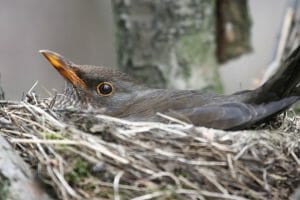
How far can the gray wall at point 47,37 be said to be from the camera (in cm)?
1203

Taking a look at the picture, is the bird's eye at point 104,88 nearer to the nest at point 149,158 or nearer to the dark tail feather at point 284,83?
the nest at point 149,158

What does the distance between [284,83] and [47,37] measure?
752 cm

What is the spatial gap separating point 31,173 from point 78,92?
1.74m

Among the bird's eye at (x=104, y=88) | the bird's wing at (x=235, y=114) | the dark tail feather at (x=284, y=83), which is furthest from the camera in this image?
the bird's eye at (x=104, y=88)

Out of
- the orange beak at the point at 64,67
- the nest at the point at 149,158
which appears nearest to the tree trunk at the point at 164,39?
the orange beak at the point at 64,67

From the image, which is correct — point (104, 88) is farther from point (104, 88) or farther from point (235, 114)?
point (235, 114)

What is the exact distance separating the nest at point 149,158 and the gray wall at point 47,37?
6455 millimetres

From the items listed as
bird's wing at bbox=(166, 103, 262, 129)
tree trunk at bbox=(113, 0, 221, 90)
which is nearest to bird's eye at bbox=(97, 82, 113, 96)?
bird's wing at bbox=(166, 103, 262, 129)

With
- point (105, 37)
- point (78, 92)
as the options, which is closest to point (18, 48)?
point (105, 37)

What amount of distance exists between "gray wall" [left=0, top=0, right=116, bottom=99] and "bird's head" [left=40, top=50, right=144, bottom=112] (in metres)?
5.15

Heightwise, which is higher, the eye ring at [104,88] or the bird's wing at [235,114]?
the eye ring at [104,88]

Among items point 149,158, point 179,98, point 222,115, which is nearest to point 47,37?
point 179,98

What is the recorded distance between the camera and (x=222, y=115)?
17.8 feet

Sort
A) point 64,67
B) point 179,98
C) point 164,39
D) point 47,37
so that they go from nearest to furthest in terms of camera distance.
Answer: point 179,98, point 64,67, point 164,39, point 47,37
